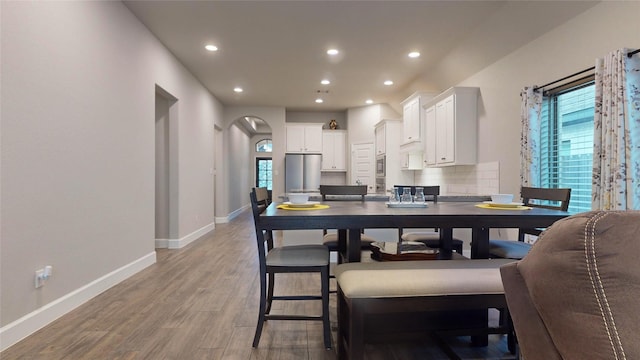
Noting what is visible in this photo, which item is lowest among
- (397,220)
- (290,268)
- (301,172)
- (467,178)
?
(290,268)

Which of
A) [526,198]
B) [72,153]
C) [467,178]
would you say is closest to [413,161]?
[467,178]

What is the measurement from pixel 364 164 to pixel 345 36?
4.15 metres

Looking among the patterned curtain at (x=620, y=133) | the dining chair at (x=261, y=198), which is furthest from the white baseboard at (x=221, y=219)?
the patterned curtain at (x=620, y=133)

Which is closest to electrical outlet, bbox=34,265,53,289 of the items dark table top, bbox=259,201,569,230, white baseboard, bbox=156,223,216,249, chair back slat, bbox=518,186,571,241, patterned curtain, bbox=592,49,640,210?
dark table top, bbox=259,201,569,230

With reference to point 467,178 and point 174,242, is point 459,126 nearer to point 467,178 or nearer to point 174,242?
point 467,178

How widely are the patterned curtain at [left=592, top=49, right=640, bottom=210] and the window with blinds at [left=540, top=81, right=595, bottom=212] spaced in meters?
0.57

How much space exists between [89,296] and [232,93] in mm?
4758

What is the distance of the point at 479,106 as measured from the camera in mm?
4406

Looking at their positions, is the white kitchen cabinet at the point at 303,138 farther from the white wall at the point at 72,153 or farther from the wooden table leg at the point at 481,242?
the wooden table leg at the point at 481,242

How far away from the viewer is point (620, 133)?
7.57 ft

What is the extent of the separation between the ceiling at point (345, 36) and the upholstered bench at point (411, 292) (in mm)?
2678

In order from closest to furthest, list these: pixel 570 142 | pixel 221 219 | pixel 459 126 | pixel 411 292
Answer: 1. pixel 411 292
2. pixel 570 142
3. pixel 459 126
4. pixel 221 219

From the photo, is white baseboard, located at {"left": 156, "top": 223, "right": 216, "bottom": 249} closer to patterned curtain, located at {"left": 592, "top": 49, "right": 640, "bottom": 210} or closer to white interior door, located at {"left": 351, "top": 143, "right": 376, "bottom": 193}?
white interior door, located at {"left": 351, "top": 143, "right": 376, "bottom": 193}

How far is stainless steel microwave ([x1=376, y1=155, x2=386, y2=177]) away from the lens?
22.9 feet
